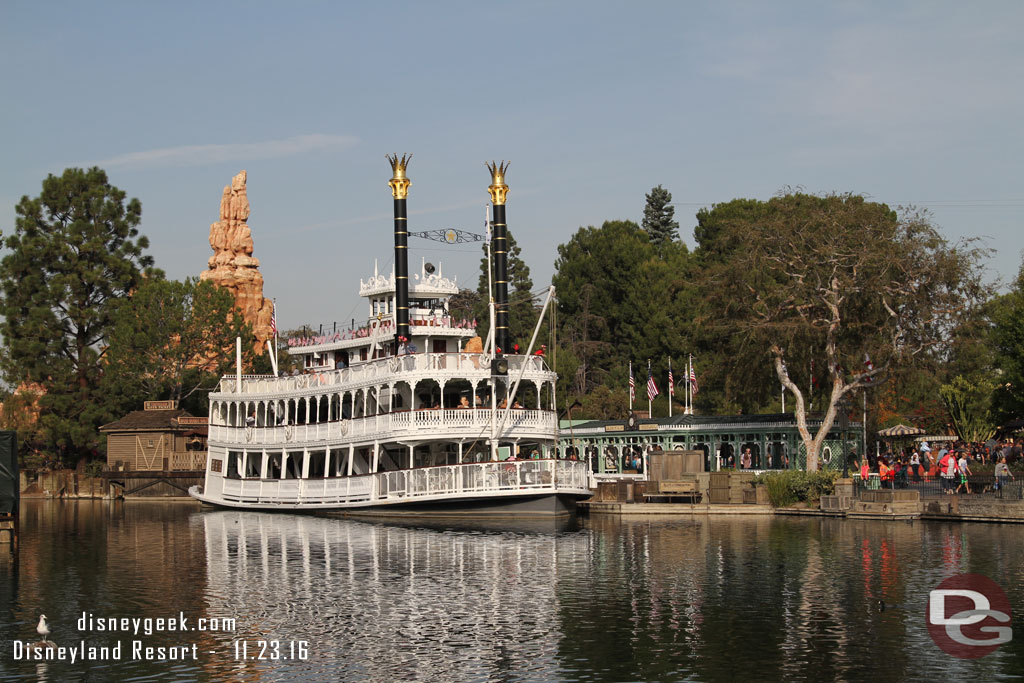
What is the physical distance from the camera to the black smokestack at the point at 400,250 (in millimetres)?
48000

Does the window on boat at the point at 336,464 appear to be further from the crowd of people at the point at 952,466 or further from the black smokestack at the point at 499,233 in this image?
the crowd of people at the point at 952,466

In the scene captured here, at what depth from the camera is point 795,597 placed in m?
23.6

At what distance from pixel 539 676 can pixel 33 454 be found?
6432 centimetres

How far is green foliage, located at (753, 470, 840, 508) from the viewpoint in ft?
134

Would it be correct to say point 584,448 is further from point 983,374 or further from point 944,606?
point 944,606

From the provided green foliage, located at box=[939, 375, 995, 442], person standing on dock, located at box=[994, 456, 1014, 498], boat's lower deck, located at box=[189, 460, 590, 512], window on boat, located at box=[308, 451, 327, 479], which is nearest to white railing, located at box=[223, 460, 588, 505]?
boat's lower deck, located at box=[189, 460, 590, 512]

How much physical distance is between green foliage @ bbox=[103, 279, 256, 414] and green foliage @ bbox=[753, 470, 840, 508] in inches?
1697

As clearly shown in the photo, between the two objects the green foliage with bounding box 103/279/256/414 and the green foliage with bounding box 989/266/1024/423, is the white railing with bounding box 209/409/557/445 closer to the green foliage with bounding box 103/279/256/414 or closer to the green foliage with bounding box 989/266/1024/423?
the green foliage with bounding box 989/266/1024/423

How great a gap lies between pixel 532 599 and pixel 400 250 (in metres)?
28.0

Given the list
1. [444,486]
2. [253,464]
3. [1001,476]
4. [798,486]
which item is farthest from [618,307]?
[1001,476]

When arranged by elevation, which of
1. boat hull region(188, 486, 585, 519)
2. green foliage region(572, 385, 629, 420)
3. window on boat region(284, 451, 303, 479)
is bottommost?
boat hull region(188, 486, 585, 519)

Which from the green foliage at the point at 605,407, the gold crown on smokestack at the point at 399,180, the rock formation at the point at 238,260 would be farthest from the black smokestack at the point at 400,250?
the rock formation at the point at 238,260

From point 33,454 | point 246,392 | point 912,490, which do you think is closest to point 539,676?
Result: point 912,490

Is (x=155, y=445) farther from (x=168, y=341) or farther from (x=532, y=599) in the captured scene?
(x=532, y=599)
